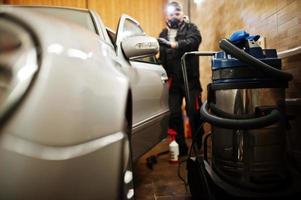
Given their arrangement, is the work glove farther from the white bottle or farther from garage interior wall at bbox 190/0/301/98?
the white bottle

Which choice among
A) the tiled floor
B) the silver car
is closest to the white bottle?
the tiled floor

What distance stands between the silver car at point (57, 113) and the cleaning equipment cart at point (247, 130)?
714 mm

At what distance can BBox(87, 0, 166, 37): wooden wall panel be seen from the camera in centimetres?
499

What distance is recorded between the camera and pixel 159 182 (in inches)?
76.6

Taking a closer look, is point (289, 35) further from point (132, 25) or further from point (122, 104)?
point (122, 104)

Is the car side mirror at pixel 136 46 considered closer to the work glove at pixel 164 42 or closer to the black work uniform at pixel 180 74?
the work glove at pixel 164 42

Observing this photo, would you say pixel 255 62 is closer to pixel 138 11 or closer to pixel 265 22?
pixel 265 22

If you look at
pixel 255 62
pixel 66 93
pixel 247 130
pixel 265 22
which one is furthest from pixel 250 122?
pixel 265 22

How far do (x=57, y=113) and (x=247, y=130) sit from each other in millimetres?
985

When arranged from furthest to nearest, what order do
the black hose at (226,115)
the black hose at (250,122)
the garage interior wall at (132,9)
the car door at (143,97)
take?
1. the garage interior wall at (132,9)
2. the car door at (143,97)
3. the black hose at (226,115)
4. the black hose at (250,122)

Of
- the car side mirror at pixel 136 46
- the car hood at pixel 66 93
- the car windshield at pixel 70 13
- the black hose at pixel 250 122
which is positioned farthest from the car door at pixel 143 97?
the car hood at pixel 66 93

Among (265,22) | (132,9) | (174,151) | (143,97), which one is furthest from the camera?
(132,9)

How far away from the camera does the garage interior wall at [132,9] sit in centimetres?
499

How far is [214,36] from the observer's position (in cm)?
346
